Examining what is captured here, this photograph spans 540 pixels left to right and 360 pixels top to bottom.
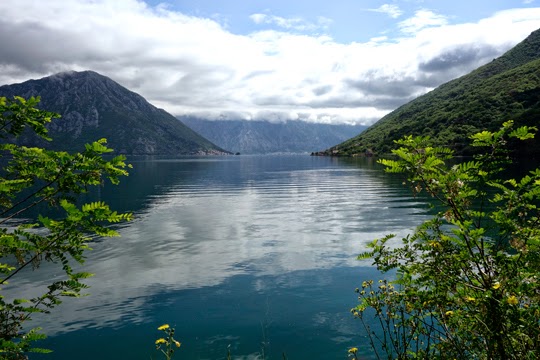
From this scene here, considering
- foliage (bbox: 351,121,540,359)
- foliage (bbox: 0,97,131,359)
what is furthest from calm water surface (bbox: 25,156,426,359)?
foliage (bbox: 0,97,131,359)

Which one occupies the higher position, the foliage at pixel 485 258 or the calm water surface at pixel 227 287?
Answer: the foliage at pixel 485 258

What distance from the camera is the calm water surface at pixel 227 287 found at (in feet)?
57.9

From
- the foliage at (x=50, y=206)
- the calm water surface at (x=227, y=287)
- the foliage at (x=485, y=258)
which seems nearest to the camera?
the foliage at (x=485, y=258)

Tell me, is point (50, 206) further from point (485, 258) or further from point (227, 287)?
point (227, 287)

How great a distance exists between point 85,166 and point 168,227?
3916 centimetres

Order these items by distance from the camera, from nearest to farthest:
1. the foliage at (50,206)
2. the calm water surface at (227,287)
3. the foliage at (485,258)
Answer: the foliage at (485,258), the foliage at (50,206), the calm water surface at (227,287)

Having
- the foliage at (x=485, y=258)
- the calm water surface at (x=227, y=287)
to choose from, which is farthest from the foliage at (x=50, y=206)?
the calm water surface at (x=227, y=287)

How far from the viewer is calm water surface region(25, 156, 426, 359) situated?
17.6 metres

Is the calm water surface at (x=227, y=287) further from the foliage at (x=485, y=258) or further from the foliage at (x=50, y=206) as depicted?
the foliage at (x=50, y=206)

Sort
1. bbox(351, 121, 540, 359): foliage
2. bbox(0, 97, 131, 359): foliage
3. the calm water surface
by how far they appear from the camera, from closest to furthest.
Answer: bbox(351, 121, 540, 359): foliage, bbox(0, 97, 131, 359): foliage, the calm water surface

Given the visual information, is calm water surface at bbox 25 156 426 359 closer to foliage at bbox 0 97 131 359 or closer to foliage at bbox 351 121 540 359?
foliage at bbox 351 121 540 359

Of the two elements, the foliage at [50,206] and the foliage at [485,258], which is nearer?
the foliage at [485,258]

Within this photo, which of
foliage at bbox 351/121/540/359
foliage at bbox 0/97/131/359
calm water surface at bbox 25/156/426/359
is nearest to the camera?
foliage at bbox 351/121/540/359

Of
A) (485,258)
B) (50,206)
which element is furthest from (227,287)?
(485,258)
